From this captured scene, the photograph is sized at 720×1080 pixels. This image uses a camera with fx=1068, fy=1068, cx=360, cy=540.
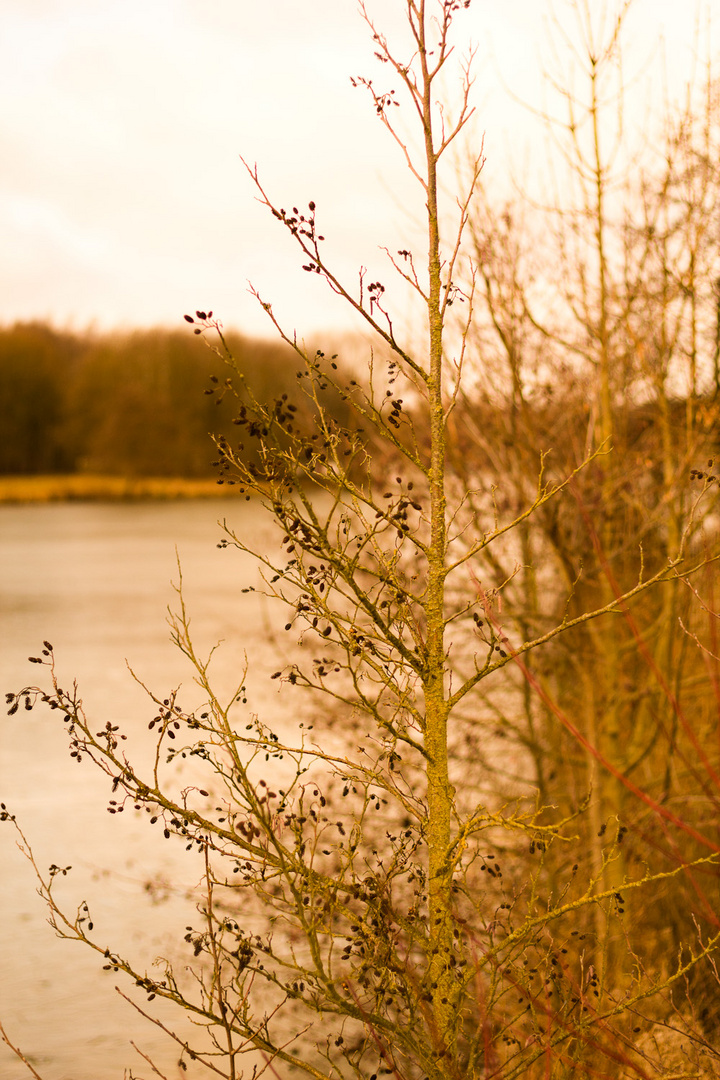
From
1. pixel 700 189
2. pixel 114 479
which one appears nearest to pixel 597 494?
pixel 700 189

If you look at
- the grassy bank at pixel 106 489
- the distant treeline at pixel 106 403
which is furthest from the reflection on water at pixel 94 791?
the grassy bank at pixel 106 489

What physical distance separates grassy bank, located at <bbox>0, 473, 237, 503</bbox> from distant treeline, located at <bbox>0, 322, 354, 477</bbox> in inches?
16.8

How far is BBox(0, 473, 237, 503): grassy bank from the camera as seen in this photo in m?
45.4

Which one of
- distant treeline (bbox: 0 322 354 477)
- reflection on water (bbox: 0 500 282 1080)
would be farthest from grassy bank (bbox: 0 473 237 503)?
reflection on water (bbox: 0 500 282 1080)

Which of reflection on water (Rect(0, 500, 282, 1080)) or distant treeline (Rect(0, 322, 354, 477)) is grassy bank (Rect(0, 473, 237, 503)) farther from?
reflection on water (Rect(0, 500, 282, 1080))

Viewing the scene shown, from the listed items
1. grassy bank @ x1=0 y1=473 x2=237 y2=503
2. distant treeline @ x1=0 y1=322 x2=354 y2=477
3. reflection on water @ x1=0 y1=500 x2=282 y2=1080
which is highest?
distant treeline @ x1=0 y1=322 x2=354 y2=477

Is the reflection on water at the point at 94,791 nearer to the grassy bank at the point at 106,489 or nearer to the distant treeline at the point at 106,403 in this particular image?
the distant treeline at the point at 106,403

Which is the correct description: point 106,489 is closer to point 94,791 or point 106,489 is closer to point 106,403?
point 106,403

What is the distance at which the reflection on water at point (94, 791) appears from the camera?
8.09 metres

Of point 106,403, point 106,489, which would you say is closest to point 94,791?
point 106,489

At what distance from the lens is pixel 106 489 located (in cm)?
4756

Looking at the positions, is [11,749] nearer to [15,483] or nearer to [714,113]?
[714,113]

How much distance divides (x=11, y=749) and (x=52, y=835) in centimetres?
277

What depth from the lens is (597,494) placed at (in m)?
8.80
